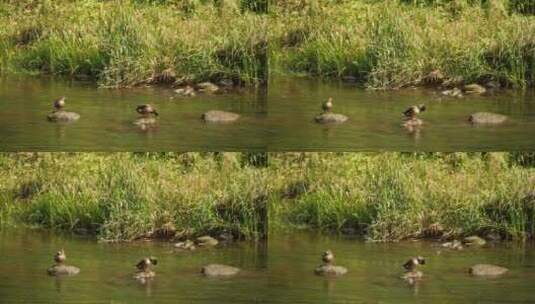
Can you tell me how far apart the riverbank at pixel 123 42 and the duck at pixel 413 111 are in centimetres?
75

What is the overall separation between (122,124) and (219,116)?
469mm

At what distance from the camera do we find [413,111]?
21.3 ft

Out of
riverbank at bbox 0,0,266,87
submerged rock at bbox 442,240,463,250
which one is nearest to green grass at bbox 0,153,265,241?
riverbank at bbox 0,0,266,87

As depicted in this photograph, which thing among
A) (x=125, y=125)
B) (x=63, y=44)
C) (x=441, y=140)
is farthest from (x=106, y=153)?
(x=441, y=140)

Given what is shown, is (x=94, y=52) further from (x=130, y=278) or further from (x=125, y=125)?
(x=130, y=278)

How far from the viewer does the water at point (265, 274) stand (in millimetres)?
6480

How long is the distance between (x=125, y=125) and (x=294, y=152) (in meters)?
0.82

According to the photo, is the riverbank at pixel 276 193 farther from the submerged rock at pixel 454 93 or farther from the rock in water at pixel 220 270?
the submerged rock at pixel 454 93

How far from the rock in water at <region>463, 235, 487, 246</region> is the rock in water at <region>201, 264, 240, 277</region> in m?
1.12

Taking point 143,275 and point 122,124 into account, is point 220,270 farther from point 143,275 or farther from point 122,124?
point 122,124

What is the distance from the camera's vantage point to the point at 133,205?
6.67 m

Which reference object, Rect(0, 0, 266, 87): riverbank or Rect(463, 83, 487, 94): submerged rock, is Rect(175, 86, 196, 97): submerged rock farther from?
Rect(463, 83, 487, 94): submerged rock

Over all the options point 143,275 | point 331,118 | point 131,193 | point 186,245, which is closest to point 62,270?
point 143,275

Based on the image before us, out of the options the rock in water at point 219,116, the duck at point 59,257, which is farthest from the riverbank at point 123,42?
the duck at point 59,257
